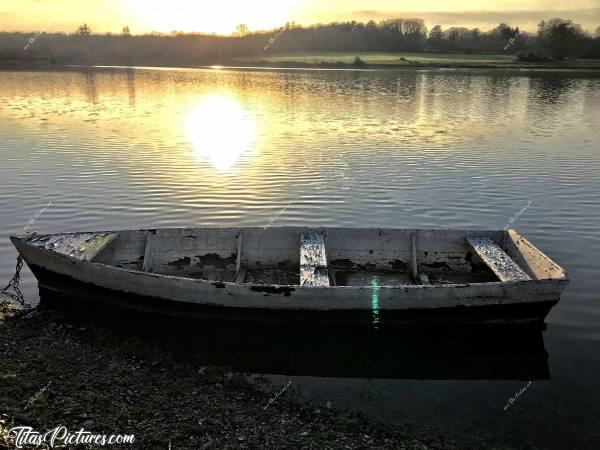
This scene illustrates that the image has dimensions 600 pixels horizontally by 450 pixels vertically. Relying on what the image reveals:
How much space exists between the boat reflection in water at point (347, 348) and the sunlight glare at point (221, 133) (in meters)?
13.6

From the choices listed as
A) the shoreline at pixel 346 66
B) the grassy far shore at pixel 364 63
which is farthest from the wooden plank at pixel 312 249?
the grassy far shore at pixel 364 63

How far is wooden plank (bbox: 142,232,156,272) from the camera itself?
13341mm

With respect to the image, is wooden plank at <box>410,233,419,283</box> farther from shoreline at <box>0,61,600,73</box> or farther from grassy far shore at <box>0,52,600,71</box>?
grassy far shore at <box>0,52,600,71</box>

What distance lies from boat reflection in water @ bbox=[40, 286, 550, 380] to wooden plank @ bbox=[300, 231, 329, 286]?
1131mm

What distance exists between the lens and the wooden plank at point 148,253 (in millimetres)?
13341

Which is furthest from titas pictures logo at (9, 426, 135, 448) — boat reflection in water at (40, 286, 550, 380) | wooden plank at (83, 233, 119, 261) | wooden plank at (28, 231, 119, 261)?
wooden plank at (83, 233, 119, 261)

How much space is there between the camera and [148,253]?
13.5 meters

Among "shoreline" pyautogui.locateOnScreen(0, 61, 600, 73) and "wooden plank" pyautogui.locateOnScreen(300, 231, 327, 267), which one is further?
"shoreline" pyautogui.locateOnScreen(0, 61, 600, 73)

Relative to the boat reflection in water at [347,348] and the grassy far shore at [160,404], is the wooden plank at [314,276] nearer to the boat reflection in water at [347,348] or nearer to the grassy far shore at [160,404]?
the boat reflection in water at [347,348]

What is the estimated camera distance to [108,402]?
907 cm

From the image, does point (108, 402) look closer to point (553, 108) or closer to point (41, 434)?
point (41, 434)

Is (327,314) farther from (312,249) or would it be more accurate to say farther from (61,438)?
(61,438)

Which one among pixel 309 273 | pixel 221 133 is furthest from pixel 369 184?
pixel 221 133

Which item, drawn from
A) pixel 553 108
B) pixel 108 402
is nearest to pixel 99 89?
pixel 553 108
